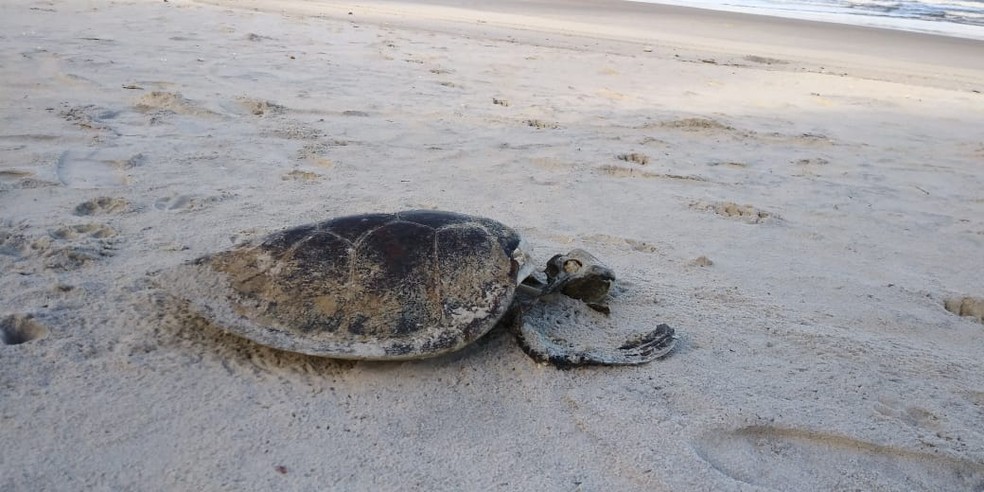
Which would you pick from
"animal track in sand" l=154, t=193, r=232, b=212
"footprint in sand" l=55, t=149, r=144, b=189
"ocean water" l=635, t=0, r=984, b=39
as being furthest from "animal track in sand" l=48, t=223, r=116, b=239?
"ocean water" l=635, t=0, r=984, b=39

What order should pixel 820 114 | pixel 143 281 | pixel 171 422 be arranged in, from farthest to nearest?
pixel 820 114 < pixel 143 281 < pixel 171 422

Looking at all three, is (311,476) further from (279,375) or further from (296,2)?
(296,2)

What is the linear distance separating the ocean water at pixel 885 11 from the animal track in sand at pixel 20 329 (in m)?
17.0

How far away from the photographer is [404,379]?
243cm

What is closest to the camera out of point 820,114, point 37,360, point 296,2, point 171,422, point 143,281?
point 171,422

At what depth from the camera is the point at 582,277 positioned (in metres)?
2.86

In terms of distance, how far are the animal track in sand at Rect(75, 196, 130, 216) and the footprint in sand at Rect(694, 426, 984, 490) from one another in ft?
9.29

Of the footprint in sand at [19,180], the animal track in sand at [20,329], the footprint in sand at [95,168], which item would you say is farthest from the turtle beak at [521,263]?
the footprint in sand at [19,180]

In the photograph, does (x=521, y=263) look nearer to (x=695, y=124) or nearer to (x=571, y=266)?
(x=571, y=266)

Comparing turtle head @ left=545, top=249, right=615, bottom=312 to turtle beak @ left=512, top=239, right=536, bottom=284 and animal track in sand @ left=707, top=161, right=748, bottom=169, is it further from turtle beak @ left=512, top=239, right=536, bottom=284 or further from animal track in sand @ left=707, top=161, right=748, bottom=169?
animal track in sand @ left=707, top=161, right=748, bottom=169

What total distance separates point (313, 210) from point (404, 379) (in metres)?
1.55

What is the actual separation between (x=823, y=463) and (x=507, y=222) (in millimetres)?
1949

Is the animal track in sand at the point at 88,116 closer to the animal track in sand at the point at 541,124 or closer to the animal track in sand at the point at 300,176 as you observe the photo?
the animal track in sand at the point at 300,176

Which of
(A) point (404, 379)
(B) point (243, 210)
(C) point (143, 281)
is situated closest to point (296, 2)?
(B) point (243, 210)
